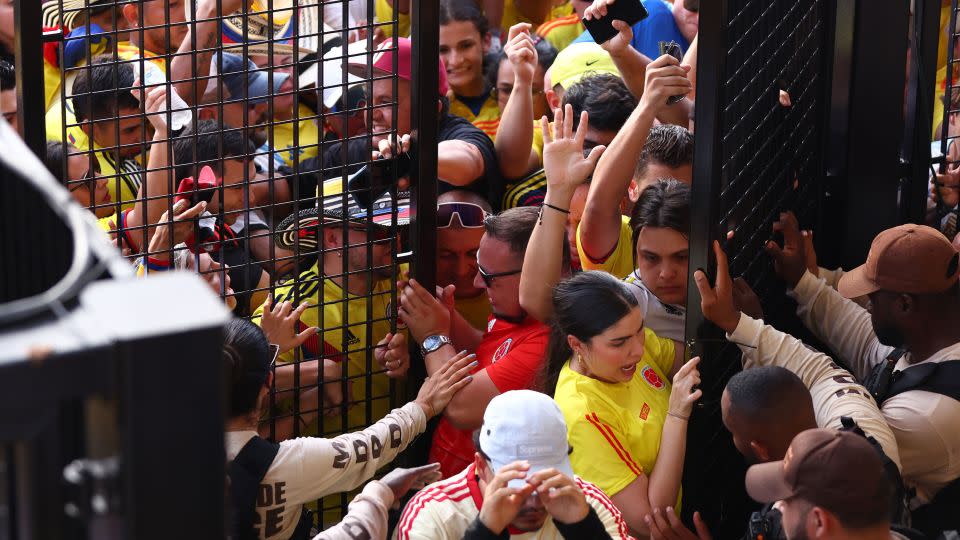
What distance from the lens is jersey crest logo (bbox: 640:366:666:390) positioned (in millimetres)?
3523

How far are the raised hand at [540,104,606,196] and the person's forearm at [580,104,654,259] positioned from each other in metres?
0.08

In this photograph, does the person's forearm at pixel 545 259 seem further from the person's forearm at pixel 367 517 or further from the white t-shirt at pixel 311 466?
the person's forearm at pixel 367 517

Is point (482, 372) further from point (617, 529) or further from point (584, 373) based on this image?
point (617, 529)

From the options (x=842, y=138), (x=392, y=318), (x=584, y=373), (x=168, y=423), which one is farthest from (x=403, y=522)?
(x=842, y=138)

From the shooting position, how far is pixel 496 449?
2826 mm

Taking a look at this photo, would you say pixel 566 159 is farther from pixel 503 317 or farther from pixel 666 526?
pixel 666 526

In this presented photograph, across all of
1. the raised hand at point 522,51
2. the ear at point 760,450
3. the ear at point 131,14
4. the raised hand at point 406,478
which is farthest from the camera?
the ear at point 131,14

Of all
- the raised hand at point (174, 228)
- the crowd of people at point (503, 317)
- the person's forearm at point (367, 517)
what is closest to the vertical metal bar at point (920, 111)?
the crowd of people at point (503, 317)

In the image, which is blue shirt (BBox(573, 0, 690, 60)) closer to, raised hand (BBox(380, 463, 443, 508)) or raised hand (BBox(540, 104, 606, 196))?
raised hand (BBox(540, 104, 606, 196))

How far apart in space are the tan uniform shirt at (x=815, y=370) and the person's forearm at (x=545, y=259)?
522mm

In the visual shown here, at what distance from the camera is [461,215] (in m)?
3.97

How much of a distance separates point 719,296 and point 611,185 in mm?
544

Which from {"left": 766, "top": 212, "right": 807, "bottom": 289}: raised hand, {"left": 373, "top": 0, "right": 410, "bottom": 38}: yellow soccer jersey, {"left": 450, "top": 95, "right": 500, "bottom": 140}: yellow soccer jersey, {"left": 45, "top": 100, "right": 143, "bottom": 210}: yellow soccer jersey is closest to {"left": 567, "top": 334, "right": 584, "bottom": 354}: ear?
{"left": 766, "top": 212, "right": 807, "bottom": 289}: raised hand

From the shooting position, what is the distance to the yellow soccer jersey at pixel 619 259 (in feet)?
13.2
